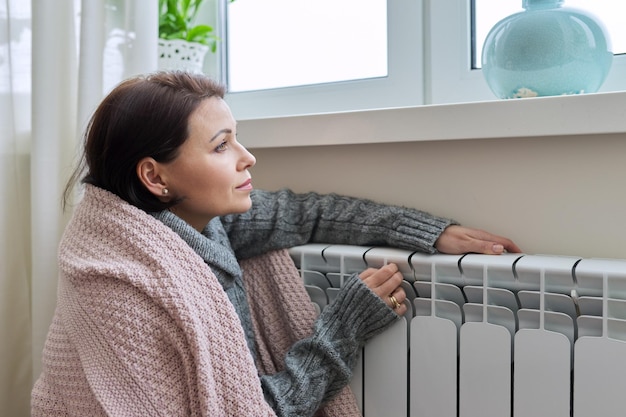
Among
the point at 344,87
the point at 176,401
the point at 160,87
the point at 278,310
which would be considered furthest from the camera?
the point at 344,87

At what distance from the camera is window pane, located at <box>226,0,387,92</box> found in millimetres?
1330

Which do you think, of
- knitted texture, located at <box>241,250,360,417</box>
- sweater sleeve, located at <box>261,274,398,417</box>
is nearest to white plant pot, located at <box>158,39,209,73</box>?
knitted texture, located at <box>241,250,360,417</box>

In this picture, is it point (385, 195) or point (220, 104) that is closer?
point (220, 104)

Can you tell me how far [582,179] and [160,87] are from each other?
641 millimetres

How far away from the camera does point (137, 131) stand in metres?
0.96

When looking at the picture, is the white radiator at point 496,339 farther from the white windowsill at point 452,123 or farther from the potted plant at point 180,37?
the potted plant at point 180,37

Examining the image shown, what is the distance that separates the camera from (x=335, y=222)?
1.12m

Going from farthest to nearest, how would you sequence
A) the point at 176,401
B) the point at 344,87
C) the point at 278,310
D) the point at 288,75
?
the point at 288,75
the point at 344,87
the point at 278,310
the point at 176,401

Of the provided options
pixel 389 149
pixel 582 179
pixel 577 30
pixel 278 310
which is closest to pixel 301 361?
pixel 278 310

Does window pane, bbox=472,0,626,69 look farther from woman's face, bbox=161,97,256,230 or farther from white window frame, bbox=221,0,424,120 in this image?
woman's face, bbox=161,97,256,230

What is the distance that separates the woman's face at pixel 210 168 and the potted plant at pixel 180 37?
0.43 metres

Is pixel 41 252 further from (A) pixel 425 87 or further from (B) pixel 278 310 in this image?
(A) pixel 425 87

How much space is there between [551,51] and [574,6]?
0.35 ft

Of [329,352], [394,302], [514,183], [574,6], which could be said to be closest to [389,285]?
[394,302]
